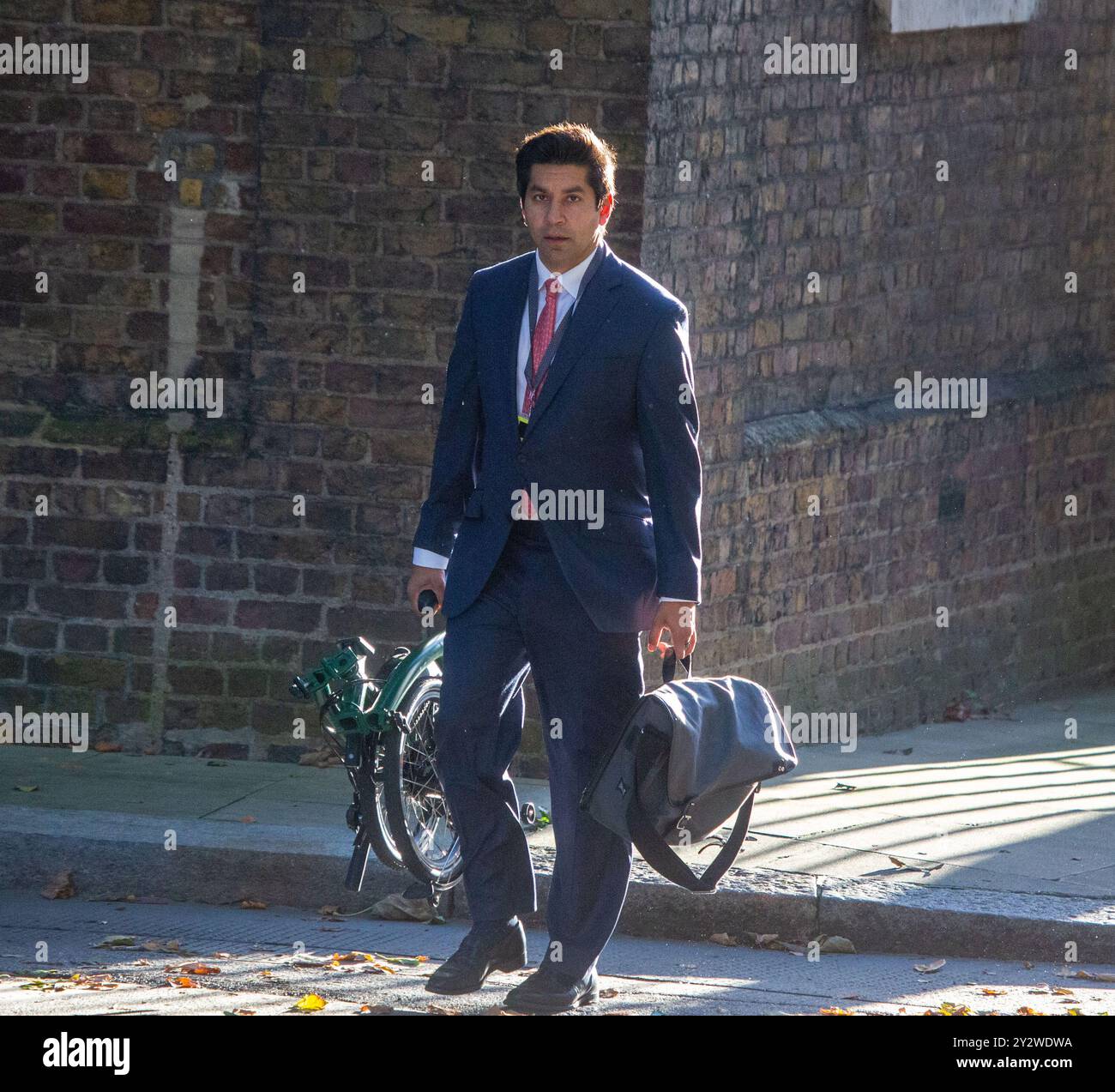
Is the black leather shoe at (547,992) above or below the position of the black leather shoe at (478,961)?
below

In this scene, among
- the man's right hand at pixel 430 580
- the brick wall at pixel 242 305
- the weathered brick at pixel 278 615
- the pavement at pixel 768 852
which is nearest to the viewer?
the man's right hand at pixel 430 580

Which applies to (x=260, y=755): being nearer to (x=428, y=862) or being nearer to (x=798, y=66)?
(x=428, y=862)

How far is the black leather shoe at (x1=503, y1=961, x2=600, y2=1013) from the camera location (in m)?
5.07

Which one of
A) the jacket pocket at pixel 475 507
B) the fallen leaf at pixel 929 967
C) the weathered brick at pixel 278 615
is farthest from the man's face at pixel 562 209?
the weathered brick at pixel 278 615

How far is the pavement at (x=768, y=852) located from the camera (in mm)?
6164

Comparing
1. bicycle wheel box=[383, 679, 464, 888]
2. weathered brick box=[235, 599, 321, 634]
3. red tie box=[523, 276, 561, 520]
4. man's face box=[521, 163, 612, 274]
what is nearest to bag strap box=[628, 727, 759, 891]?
red tie box=[523, 276, 561, 520]

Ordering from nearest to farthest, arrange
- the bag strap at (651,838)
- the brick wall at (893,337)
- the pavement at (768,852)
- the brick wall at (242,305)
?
the bag strap at (651,838)
the pavement at (768,852)
the brick wall at (242,305)
the brick wall at (893,337)

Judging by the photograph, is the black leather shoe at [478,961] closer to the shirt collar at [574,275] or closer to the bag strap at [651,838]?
the bag strap at [651,838]

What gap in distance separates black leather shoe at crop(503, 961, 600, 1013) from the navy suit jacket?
2.85ft

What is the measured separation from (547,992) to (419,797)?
1210 millimetres

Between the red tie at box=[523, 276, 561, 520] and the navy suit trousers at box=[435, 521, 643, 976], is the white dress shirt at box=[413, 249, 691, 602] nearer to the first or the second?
the red tie at box=[523, 276, 561, 520]

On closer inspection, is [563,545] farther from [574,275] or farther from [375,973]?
[375,973]
